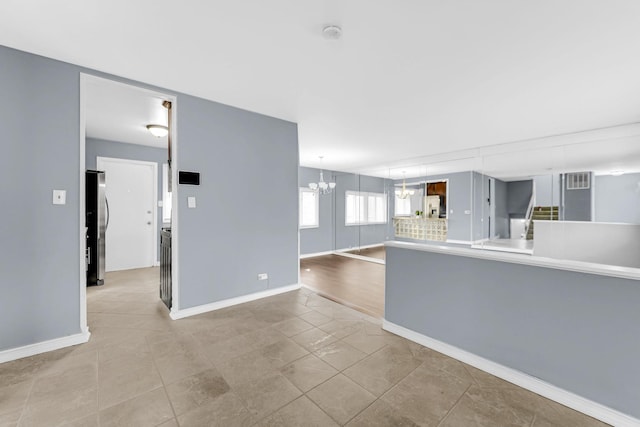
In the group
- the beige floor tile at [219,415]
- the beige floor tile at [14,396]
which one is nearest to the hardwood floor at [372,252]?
the beige floor tile at [219,415]

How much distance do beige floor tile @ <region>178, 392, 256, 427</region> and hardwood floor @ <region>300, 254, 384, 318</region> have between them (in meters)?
1.87

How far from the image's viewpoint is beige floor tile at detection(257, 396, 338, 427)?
4.94ft

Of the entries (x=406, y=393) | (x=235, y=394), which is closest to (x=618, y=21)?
(x=406, y=393)

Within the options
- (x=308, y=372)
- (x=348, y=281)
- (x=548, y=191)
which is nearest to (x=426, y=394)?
(x=308, y=372)

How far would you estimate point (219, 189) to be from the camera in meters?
3.22

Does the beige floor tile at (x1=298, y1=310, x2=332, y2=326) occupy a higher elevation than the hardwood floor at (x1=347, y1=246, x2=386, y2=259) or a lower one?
lower

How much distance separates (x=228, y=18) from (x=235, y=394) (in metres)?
2.57

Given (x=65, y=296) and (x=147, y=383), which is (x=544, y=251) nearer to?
(x=147, y=383)

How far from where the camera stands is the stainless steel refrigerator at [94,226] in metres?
4.10

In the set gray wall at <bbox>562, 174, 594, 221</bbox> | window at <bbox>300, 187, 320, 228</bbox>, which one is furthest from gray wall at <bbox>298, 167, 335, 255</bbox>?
gray wall at <bbox>562, 174, 594, 221</bbox>

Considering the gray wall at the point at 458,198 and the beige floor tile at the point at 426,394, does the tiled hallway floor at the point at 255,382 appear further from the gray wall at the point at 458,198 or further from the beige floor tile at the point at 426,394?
the gray wall at the point at 458,198

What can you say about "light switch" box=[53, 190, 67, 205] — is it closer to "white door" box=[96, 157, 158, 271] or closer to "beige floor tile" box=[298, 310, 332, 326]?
"beige floor tile" box=[298, 310, 332, 326]

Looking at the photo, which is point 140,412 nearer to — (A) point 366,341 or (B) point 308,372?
(B) point 308,372

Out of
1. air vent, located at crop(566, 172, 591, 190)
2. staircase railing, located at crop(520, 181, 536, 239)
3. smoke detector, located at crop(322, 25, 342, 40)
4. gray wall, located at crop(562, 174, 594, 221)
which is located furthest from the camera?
staircase railing, located at crop(520, 181, 536, 239)
